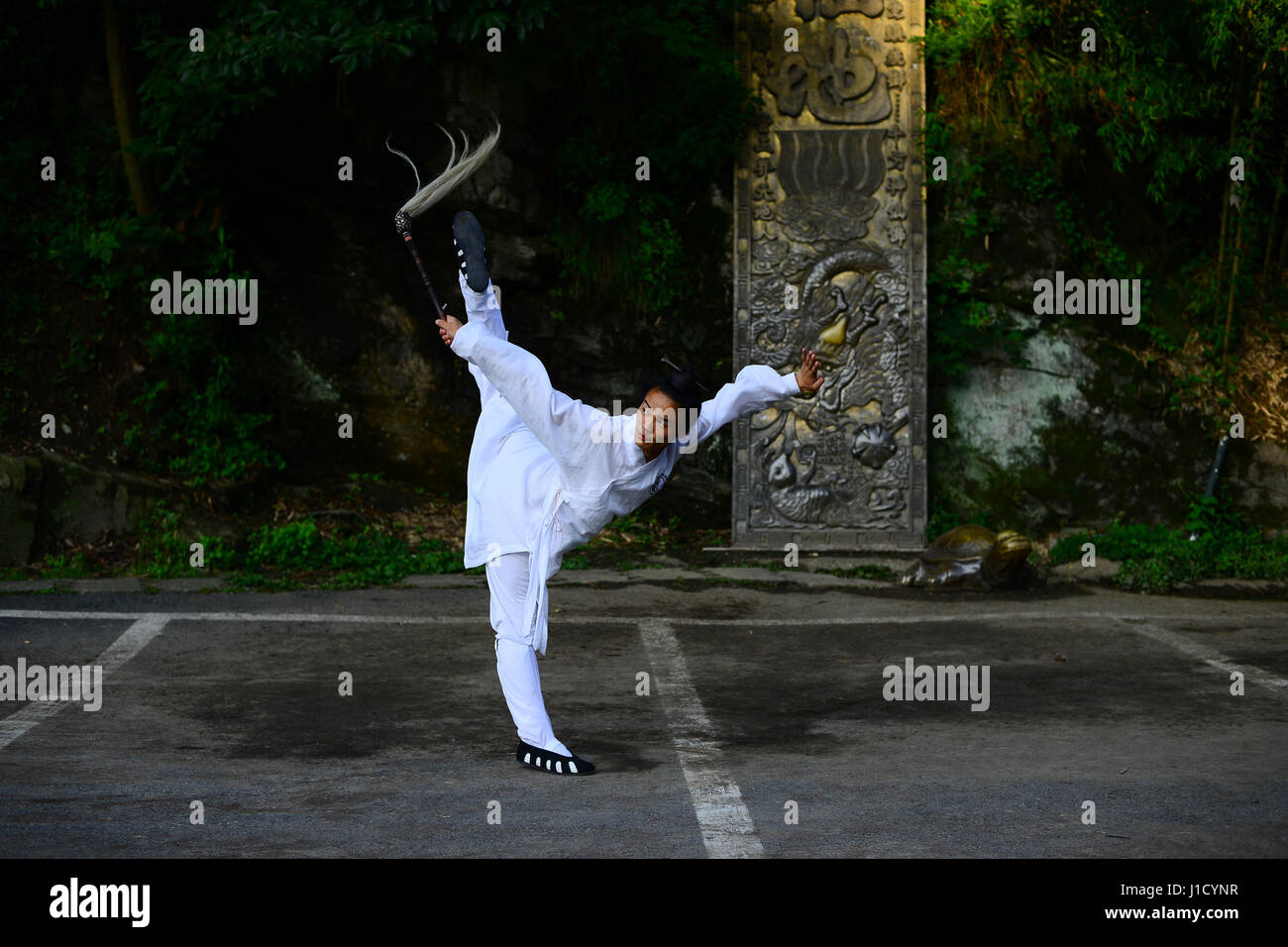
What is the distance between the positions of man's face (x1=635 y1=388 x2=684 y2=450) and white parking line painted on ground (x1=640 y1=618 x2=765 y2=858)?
1.32m

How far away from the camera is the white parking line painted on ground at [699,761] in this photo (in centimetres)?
448

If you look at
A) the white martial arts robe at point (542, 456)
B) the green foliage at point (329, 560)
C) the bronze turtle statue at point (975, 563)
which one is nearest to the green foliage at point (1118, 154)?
the bronze turtle statue at point (975, 563)

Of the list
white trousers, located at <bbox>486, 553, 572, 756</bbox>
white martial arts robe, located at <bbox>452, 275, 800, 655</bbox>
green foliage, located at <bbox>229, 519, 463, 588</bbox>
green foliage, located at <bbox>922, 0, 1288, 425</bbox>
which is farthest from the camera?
green foliage, located at <bbox>922, 0, 1288, 425</bbox>

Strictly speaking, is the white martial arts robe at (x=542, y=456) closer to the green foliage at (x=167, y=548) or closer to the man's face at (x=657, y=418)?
the man's face at (x=657, y=418)

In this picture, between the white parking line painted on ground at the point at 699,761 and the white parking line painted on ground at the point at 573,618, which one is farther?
the white parking line painted on ground at the point at 573,618

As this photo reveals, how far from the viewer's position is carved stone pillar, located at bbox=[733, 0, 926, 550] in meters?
11.1

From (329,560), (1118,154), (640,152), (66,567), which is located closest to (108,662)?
(66,567)

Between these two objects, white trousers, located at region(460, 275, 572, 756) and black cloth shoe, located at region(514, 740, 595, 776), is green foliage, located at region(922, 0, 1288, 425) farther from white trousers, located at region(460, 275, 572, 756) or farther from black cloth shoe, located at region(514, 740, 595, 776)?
black cloth shoe, located at region(514, 740, 595, 776)

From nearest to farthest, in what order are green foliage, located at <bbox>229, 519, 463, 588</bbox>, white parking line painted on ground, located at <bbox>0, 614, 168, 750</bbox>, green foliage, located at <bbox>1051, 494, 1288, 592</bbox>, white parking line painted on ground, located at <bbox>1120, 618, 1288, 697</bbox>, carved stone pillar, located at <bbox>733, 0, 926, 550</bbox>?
white parking line painted on ground, located at <bbox>0, 614, 168, 750</bbox>, white parking line painted on ground, located at <bbox>1120, 618, 1288, 697</bbox>, green foliage, located at <bbox>229, 519, 463, 588</bbox>, green foliage, located at <bbox>1051, 494, 1288, 592</bbox>, carved stone pillar, located at <bbox>733, 0, 926, 550</bbox>

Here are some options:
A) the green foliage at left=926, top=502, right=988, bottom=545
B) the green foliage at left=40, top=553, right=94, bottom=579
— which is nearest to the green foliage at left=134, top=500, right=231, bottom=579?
the green foliage at left=40, top=553, right=94, bottom=579

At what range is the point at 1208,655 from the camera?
303 inches

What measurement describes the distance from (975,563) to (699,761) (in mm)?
4875

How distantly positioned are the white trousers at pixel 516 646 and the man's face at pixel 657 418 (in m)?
0.77

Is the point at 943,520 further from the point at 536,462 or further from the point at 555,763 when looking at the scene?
the point at 555,763
